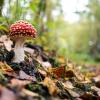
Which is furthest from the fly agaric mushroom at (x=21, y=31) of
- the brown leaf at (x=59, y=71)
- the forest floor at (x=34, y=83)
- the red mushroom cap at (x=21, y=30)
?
the brown leaf at (x=59, y=71)

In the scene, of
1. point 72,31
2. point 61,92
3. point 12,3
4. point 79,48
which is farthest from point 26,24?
point 72,31

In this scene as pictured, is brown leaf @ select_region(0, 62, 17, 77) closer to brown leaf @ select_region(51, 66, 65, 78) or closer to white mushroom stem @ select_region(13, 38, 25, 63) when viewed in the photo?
white mushroom stem @ select_region(13, 38, 25, 63)

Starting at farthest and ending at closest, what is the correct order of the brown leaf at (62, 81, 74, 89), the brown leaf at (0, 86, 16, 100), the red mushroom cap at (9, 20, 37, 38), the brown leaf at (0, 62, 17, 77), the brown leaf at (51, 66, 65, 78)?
1. the brown leaf at (51, 66, 65, 78)
2. the brown leaf at (62, 81, 74, 89)
3. the red mushroom cap at (9, 20, 37, 38)
4. the brown leaf at (0, 62, 17, 77)
5. the brown leaf at (0, 86, 16, 100)

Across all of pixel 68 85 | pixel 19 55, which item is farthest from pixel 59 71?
pixel 19 55

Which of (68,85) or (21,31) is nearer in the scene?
(21,31)

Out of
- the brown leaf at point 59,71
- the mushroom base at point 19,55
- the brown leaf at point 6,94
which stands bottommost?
the brown leaf at point 59,71

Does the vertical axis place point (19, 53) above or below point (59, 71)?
above

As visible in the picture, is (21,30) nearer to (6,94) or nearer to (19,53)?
(19,53)

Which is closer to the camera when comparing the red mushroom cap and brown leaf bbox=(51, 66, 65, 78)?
the red mushroom cap

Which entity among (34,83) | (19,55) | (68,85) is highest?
(19,55)

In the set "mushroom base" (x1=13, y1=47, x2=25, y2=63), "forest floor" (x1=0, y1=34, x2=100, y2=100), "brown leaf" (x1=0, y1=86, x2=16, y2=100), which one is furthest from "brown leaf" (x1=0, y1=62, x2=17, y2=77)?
"brown leaf" (x1=0, y1=86, x2=16, y2=100)

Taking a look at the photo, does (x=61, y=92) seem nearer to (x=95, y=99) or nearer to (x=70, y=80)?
(x=95, y=99)

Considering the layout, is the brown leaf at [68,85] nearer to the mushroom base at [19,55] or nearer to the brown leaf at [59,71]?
the brown leaf at [59,71]
